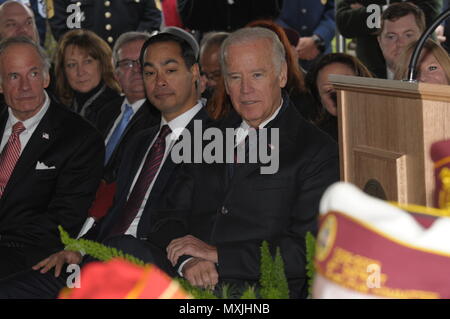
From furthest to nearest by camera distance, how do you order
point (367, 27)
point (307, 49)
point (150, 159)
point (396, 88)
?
1. point (307, 49)
2. point (367, 27)
3. point (150, 159)
4. point (396, 88)

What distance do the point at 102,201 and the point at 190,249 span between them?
1.11 m

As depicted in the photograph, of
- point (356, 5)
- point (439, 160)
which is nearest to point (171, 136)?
point (356, 5)

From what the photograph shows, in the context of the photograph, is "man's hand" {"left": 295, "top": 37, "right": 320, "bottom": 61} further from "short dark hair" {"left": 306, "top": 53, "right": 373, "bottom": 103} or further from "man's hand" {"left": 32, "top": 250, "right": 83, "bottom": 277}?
"man's hand" {"left": 32, "top": 250, "right": 83, "bottom": 277}

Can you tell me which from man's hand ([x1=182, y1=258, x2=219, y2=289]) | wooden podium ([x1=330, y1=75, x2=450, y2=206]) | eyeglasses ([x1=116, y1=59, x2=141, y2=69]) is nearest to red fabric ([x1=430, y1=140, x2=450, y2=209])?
wooden podium ([x1=330, y1=75, x2=450, y2=206])

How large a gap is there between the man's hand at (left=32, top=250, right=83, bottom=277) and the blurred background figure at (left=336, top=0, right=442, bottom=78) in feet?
8.66

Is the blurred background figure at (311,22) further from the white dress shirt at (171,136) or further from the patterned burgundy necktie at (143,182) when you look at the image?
the patterned burgundy necktie at (143,182)

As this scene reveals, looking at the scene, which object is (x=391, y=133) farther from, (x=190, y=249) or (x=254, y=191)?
(x=190, y=249)

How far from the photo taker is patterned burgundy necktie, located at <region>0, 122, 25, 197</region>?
4.05 meters

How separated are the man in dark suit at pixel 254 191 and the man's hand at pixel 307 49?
8.92 feet

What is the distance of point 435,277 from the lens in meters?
1.14

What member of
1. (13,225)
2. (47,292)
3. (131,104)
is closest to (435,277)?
(47,292)

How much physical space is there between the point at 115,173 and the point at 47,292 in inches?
32.9

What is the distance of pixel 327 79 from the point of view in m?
4.28

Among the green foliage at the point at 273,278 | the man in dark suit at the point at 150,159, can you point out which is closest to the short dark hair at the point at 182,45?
the man in dark suit at the point at 150,159
